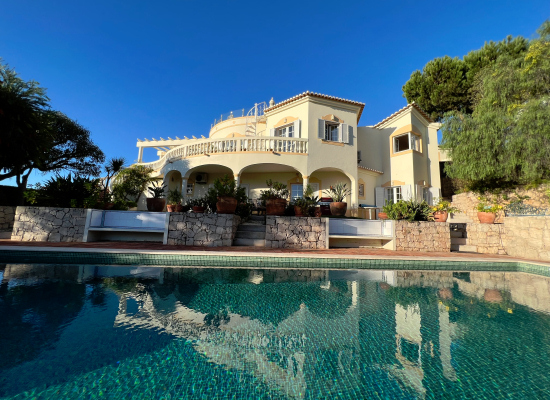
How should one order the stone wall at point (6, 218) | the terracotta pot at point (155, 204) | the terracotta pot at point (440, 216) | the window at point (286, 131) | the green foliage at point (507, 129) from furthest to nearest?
the window at point (286, 131)
the stone wall at point (6, 218)
the green foliage at point (507, 129)
the terracotta pot at point (155, 204)
the terracotta pot at point (440, 216)

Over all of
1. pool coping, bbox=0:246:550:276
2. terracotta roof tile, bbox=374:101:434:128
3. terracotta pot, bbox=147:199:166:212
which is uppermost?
terracotta roof tile, bbox=374:101:434:128

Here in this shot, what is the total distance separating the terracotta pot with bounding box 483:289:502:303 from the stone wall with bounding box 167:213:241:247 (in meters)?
6.94

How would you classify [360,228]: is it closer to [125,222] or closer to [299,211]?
[299,211]

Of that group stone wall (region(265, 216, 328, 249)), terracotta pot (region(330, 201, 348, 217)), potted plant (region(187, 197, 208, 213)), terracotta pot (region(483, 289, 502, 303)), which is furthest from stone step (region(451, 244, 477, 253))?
potted plant (region(187, 197, 208, 213))

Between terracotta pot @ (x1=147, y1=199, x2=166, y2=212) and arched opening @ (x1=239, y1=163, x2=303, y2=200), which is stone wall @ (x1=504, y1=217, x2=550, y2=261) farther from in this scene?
terracotta pot @ (x1=147, y1=199, x2=166, y2=212)

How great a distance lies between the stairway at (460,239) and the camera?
953 centimetres

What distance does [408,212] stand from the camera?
927 centimetres

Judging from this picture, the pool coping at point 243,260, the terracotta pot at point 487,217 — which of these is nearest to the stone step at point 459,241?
the terracotta pot at point 487,217

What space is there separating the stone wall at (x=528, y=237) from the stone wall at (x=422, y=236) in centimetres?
202

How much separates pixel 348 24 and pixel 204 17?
33.3 feet

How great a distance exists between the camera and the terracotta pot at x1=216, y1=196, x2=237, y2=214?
8.91 m

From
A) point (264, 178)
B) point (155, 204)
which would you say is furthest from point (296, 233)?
point (264, 178)

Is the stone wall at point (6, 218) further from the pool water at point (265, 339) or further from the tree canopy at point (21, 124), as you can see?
the pool water at point (265, 339)

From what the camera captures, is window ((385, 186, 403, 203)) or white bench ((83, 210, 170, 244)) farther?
window ((385, 186, 403, 203))
